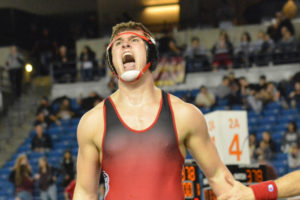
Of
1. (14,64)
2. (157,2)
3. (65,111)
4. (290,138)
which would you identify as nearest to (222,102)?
(290,138)

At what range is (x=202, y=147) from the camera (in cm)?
522

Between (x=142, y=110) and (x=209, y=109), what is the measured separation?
41.6 feet

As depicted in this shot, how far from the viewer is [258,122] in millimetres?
17422

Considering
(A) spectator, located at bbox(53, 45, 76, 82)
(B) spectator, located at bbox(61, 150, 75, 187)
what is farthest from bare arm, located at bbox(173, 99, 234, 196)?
(A) spectator, located at bbox(53, 45, 76, 82)

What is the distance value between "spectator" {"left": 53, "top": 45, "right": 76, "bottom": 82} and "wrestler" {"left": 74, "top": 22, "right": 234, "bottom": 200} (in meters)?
16.7

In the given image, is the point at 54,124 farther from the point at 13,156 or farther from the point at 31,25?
the point at 31,25

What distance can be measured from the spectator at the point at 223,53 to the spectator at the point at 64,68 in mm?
4679

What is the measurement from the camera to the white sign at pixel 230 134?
1002 cm

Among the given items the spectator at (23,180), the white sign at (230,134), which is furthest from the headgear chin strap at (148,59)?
the spectator at (23,180)

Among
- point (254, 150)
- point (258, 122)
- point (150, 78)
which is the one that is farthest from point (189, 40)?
point (150, 78)

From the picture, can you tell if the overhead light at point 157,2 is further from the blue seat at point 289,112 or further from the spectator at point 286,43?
the blue seat at point 289,112

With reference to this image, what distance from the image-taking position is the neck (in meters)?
5.30

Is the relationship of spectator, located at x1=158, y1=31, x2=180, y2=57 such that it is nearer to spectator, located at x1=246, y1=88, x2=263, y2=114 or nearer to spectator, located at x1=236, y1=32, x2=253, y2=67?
spectator, located at x1=236, y1=32, x2=253, y2=67

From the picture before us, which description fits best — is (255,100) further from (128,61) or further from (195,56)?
(128,61)
